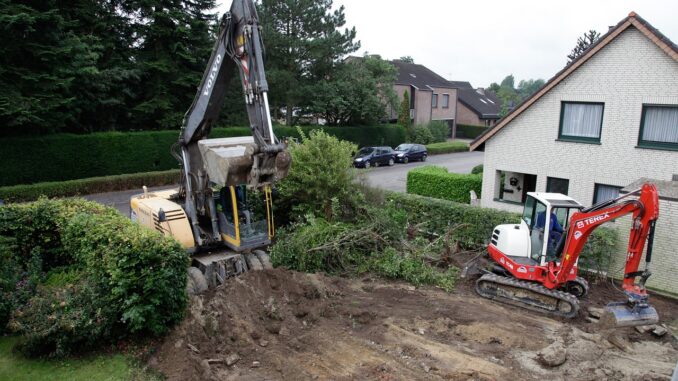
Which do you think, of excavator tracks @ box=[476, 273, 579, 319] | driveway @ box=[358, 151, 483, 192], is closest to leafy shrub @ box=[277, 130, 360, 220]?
excavator tracks @ box=[476, 273, 579, 319]

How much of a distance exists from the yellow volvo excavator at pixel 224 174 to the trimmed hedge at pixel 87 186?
12.8 meters

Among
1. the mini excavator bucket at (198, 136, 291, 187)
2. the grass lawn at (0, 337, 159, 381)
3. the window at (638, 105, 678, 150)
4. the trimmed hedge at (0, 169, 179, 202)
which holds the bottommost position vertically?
the grass lawn at (0, 337, 159, 381)

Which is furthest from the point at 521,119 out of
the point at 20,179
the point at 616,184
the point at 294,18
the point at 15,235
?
the point at 20,179

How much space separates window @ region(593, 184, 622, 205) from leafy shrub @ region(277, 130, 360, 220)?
28.7ft

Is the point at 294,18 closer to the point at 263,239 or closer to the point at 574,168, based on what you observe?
the point at 574,168

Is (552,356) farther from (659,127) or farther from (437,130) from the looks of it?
(437,130)

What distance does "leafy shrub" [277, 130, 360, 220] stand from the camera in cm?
1423

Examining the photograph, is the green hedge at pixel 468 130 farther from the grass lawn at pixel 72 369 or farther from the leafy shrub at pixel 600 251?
the grass lawn at pixel 72 369

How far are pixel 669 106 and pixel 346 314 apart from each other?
12.5 m

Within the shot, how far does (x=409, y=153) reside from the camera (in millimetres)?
38750

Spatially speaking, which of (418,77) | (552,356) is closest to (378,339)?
(552,356)

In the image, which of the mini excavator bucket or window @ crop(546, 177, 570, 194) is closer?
the mini excavator bucket

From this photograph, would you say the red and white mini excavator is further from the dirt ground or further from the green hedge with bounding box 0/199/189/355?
the green hedge with bounding box 0/199/189/355

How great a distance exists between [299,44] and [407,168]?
11.9m
